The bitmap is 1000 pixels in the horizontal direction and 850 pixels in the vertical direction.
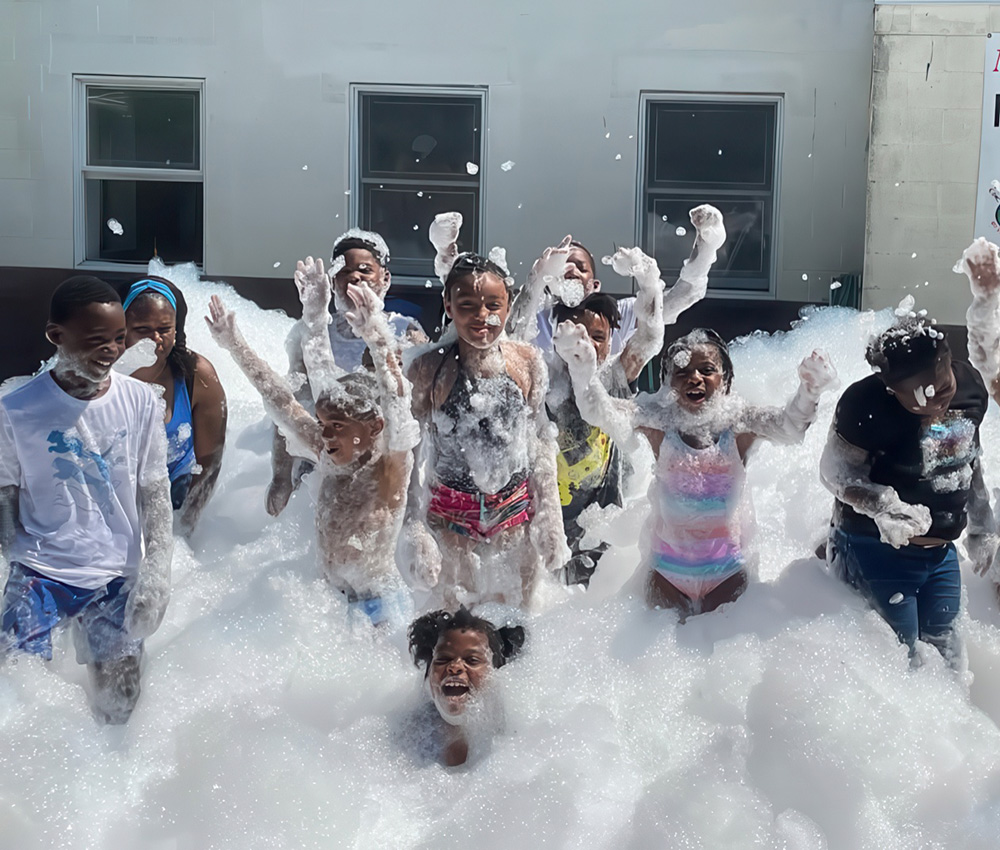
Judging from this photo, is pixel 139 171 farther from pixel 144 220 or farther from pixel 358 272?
pixel 358 272

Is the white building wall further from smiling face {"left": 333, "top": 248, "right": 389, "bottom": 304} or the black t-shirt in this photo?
the black t-shirt

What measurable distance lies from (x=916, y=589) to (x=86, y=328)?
2.47 m

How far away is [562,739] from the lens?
3.37 meters

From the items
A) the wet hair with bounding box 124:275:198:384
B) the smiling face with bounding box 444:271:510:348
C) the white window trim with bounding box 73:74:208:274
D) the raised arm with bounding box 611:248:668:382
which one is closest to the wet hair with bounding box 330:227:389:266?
the wet hair with bounding box 124:275:198:384

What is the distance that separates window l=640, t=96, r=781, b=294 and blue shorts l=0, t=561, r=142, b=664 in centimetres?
458

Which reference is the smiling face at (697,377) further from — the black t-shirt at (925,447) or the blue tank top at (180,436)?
the blue tank top at (180,436)

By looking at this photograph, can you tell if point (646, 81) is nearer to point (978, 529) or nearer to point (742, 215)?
point (742, 215)

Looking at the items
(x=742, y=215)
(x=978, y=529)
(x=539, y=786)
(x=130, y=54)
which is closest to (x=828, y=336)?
(x=742, y=215)

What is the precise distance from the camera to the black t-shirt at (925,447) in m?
3.32

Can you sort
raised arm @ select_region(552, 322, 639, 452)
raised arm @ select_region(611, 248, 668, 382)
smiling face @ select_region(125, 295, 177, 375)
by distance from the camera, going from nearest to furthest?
raised arm @ select_region(552, 322, 639, 452) → raised arm @ select_region(611, 248, 668, 382) → smiling face @ select_region(125, 295, 177, 375)

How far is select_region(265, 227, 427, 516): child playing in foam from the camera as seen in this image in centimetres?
429

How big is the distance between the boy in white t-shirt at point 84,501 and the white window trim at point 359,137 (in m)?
4.00

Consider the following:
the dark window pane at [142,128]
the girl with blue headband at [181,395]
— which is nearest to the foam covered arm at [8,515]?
the girl with blue headband at [181,395]

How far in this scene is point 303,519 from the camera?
470 cm
